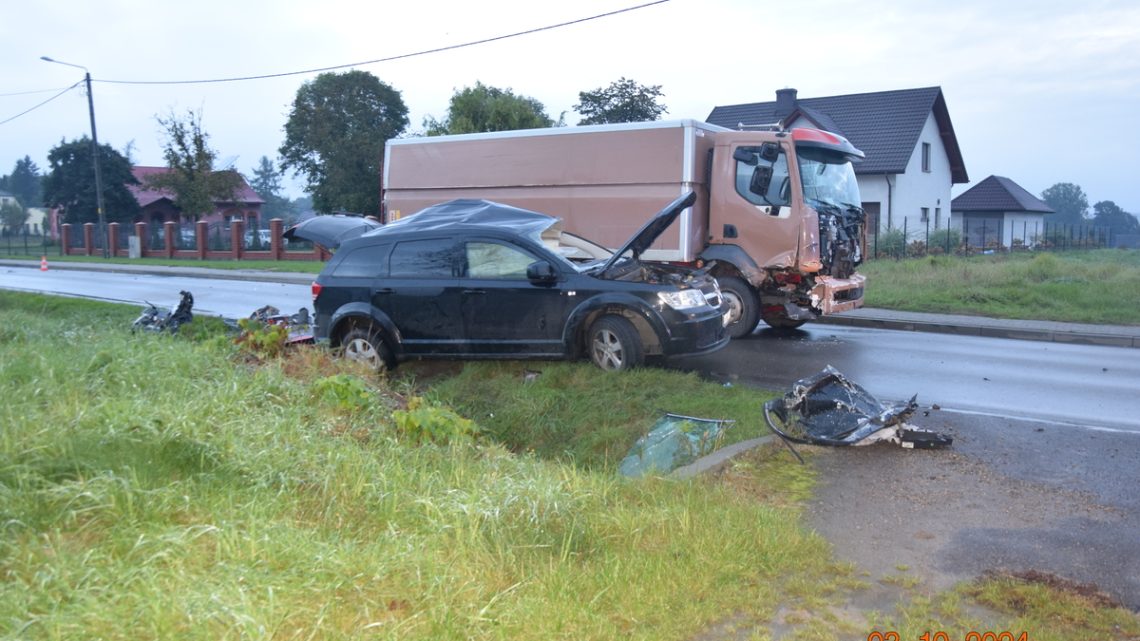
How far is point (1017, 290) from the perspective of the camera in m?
17.6

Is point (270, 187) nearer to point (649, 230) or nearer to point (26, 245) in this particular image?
point (26, 245)

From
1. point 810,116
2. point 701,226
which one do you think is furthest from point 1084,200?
point 701,226

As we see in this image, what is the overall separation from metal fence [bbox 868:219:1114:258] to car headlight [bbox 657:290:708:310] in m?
20.9

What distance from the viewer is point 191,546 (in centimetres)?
390

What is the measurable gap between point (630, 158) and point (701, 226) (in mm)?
1369

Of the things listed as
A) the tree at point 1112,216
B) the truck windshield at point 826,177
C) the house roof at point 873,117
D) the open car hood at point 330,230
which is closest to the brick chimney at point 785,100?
the house roof at point 873,117

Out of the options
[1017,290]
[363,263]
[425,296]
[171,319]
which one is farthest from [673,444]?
[1017,290]

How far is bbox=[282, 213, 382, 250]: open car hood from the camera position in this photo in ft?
36.3

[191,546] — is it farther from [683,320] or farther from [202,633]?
[683,320]

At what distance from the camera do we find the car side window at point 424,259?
976 cm

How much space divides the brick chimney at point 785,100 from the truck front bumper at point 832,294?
27067 mm

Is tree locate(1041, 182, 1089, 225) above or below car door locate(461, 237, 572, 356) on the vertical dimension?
above

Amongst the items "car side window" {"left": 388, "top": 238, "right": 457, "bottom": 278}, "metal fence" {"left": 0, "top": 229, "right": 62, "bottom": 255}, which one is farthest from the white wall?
"metal fence" {"left": 0, "top": 229, "right": 62, "bottom": 255}

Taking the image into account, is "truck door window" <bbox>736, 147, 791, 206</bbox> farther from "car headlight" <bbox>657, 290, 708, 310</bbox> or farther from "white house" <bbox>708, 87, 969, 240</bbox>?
"white house" <bbox>708, 87, 969, 240</bbox>
